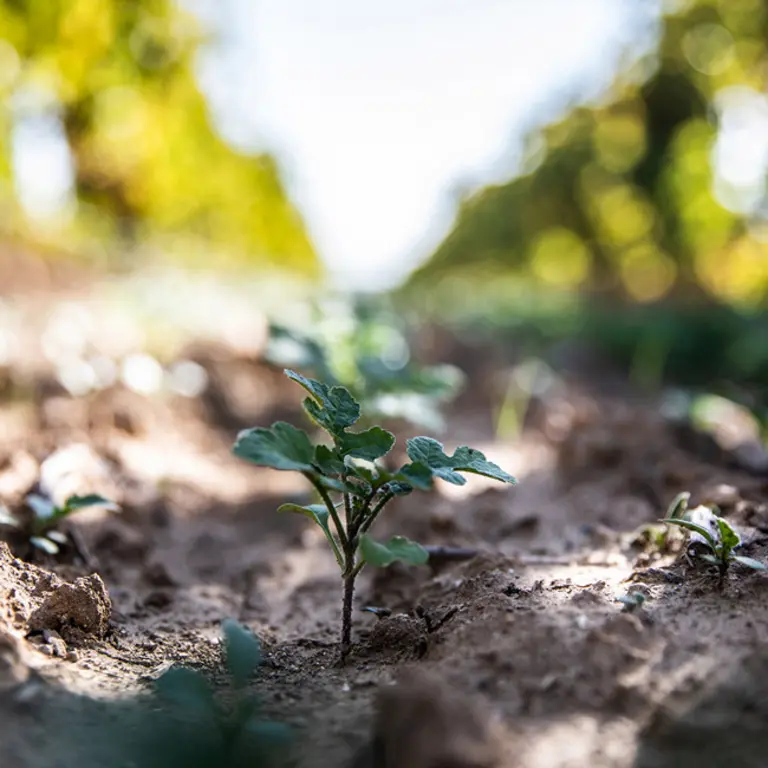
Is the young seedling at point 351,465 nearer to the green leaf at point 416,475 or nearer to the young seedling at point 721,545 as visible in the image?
the green leaf at point 416,475

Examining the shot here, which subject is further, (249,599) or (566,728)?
(249,599)

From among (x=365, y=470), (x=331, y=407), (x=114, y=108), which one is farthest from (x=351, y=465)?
(x=114, y=108)

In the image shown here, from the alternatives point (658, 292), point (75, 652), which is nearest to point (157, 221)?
point (658, 292)

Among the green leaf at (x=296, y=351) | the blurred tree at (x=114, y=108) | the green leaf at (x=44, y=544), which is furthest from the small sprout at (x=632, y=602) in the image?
the blurred tree at (x=114, y=108)

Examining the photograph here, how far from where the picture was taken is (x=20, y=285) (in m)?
6.38

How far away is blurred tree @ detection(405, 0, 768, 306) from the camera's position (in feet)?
43.2

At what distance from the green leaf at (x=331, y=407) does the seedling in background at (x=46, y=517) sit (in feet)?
2.15

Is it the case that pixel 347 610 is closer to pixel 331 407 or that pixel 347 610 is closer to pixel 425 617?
pixel 425 617

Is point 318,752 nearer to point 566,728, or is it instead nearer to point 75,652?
point 566,728

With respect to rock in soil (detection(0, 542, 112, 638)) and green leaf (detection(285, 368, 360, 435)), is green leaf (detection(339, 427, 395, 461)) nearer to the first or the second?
green leaf (detection(285, 368, 360, 435))

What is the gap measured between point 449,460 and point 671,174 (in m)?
15.0

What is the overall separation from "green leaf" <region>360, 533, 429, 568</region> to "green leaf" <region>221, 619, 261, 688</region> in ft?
0.77

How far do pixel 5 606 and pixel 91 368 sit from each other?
2.06 m

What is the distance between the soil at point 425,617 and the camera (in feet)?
3.41
